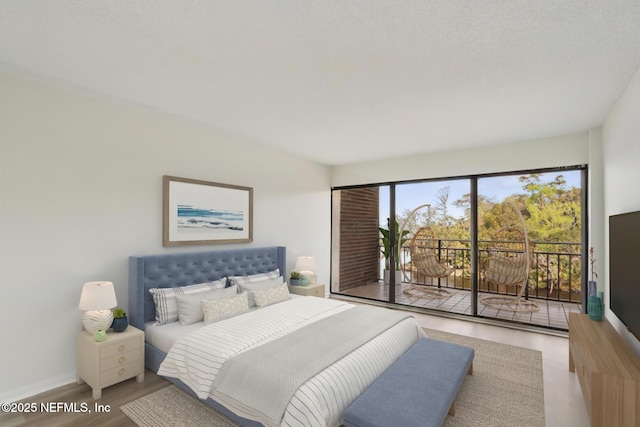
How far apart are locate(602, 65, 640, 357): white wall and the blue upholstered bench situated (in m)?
1.34

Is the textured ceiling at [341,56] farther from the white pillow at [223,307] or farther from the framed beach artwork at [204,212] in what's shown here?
the white pillow at [223,307]

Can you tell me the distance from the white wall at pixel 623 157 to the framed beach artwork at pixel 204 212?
3.93 metres

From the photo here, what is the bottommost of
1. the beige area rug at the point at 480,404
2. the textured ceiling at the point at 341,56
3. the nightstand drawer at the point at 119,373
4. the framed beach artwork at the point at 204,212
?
the beige area rug at the point at 480,404

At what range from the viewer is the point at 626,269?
2363 millimetres

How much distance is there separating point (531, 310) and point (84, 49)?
614cm

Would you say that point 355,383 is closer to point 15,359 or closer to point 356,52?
point 356,52

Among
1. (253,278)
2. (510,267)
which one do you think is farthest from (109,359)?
(510,267)

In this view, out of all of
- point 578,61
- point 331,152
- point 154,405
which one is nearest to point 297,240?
point 331,152

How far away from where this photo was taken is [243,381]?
2.09 meters

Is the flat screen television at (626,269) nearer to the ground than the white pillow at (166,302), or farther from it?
farther from it

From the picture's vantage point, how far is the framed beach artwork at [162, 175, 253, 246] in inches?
139

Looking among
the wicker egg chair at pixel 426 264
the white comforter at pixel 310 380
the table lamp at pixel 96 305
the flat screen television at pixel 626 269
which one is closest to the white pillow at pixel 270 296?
the white comforter at pixel 310 380

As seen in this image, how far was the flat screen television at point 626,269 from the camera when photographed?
213cm

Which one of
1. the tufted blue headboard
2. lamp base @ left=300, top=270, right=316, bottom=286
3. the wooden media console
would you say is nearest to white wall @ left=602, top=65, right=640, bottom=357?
the wooden media console
